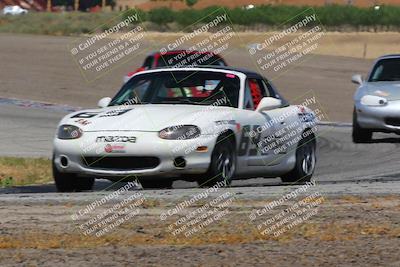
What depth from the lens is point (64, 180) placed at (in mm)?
12531

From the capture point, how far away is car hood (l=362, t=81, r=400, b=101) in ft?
A: 64.6

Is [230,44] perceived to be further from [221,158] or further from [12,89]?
[221,158]

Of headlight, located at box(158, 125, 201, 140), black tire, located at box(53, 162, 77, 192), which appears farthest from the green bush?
headlight, located at box(158, 125, 201, 140)

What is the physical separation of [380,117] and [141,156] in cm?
852

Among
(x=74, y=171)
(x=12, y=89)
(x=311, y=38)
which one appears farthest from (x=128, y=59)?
(x=74, y=171)

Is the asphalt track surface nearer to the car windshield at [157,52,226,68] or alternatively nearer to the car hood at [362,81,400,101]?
the car hood at [362,81,400,101]

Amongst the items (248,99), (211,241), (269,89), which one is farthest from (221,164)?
(211,241)

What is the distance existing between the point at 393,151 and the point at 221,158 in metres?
7.31

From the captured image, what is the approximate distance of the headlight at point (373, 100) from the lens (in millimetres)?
19750

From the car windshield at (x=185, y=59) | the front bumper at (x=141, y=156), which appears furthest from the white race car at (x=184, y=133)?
the car windshield at (x=185, y=59)

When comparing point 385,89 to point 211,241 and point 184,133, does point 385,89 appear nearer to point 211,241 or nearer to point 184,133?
point 184,133

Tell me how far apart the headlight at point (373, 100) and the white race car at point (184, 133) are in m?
5.80

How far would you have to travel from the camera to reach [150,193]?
11.2m

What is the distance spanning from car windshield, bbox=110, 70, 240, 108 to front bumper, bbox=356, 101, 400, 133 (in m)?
6.63
